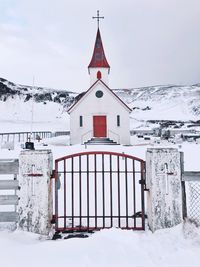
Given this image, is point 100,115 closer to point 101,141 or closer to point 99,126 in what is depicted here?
point 99,126

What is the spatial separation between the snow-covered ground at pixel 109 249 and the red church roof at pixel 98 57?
2977 centimetres

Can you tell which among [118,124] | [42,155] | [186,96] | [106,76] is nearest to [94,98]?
[118,124]

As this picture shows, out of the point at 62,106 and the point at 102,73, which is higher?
the point at 62,106

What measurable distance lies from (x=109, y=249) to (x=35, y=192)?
184cm

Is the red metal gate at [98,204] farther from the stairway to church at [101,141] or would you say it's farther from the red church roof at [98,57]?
the red church roof at [98,57]

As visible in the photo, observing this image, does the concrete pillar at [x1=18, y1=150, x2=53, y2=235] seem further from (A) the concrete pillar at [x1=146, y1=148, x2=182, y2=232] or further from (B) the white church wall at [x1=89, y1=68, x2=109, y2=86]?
(B) the white church wall at [x1=89, y1=68, x2=109, y2=86]

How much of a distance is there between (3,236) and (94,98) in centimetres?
2445

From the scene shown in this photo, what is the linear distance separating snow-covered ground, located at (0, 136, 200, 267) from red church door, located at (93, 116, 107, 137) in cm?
2341

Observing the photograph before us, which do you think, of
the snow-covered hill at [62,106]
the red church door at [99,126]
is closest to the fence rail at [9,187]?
the red church door at [99,126]

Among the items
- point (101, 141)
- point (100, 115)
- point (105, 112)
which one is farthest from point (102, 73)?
point (101, 141)

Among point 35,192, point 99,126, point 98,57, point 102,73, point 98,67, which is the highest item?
point 98,57

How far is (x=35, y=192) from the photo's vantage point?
5230 millimetres

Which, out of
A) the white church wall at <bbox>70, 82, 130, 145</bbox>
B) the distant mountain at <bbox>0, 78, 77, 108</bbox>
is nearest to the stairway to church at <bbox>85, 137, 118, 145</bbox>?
the white church wall at <bbox>70, 82, 130, 145</bbox>

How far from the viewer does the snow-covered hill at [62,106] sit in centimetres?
7419
